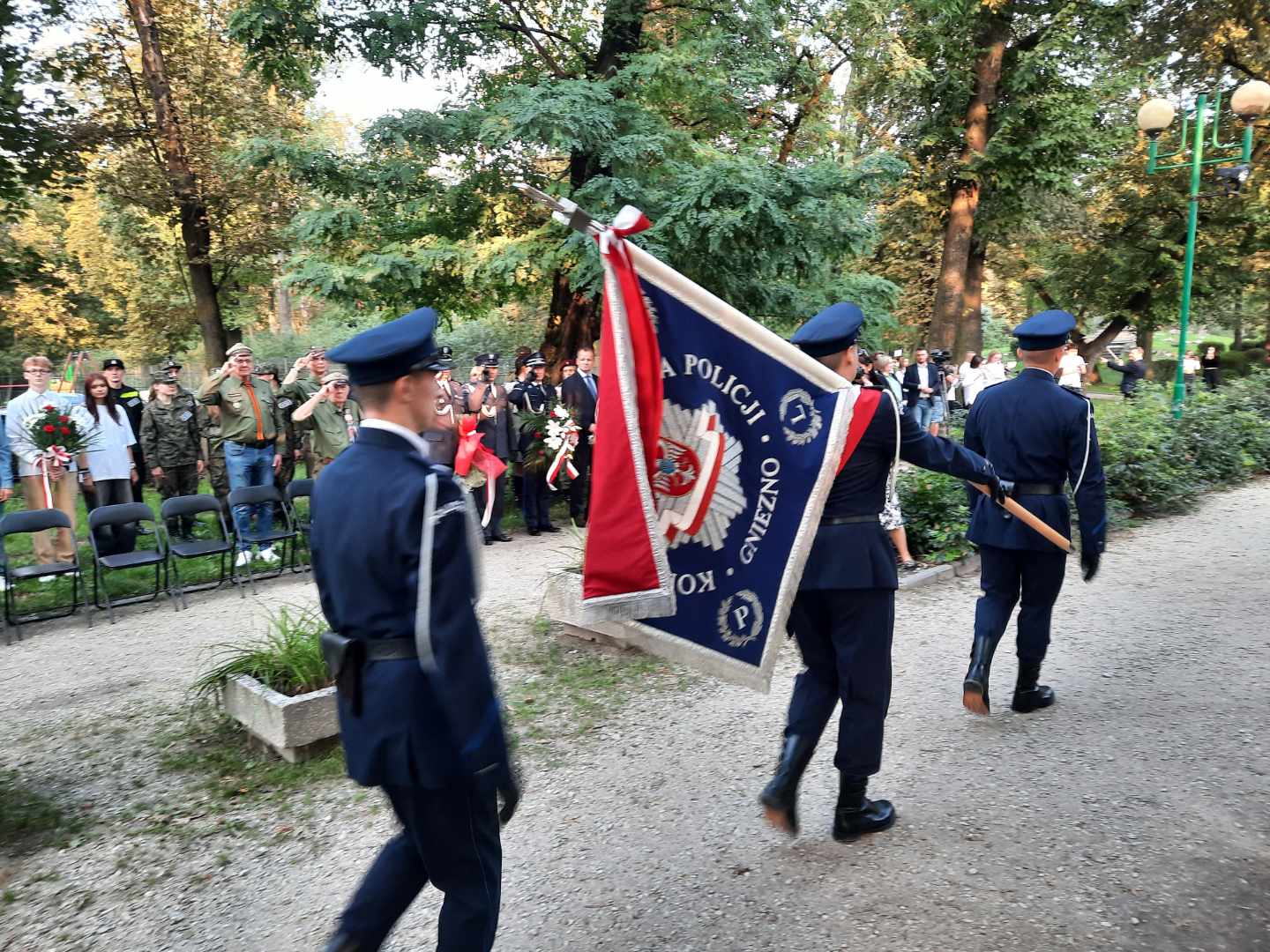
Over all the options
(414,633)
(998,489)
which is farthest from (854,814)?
(414,633)

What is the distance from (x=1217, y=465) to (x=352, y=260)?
38.7 ft

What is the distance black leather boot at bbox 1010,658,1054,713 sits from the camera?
5125 millimetres

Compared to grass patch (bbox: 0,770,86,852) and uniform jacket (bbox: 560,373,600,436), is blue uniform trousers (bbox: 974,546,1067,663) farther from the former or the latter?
uniform jacket (bbox: 560,373,600,436)

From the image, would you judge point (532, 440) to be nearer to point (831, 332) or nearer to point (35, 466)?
point (35, 466)

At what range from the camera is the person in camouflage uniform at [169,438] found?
32.2 feet

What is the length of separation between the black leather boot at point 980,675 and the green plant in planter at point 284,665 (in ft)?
11.5

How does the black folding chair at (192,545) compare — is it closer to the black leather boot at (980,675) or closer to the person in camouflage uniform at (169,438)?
the person in camouflage uniform at (169,438)

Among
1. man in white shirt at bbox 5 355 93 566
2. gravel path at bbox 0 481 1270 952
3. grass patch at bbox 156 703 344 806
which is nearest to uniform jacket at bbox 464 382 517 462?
man in white shirt at bbox 5 355 93 566

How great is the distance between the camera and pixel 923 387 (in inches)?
682

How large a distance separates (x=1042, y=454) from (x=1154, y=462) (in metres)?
7.13

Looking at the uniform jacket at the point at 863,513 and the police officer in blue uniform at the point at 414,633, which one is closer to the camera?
the police officer in blue uniform at the point at 414,633

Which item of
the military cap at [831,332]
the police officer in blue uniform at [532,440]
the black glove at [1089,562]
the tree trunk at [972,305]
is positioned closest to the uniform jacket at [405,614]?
the military cap at [831,332]

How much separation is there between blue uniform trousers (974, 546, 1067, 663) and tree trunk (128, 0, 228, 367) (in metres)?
14.0

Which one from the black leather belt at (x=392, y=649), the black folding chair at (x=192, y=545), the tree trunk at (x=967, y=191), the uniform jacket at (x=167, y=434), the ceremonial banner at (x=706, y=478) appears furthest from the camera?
the tree trunk at (x=967, y=191)
